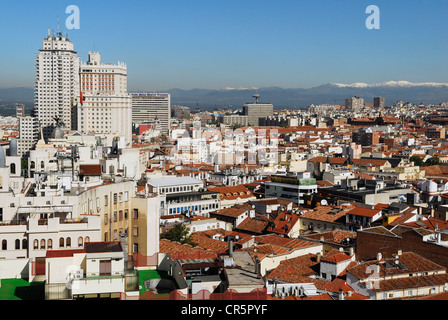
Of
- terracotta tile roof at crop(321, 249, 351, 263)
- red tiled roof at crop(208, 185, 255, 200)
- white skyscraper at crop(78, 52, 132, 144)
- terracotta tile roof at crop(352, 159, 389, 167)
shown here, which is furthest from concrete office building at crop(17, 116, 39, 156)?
terracotta tile roof at crop(321, 249, 351, 263)

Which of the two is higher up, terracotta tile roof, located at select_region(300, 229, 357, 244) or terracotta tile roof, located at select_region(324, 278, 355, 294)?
terracotta tile roof, located at select_region(324, 278, 355, 294)

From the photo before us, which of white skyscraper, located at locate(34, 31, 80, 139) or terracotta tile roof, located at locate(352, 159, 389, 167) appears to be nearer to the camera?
terracotta tile roof, located at locate(352, 159, 389, 167)

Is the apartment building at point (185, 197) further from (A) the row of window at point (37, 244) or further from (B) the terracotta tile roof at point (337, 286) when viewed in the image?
(A) the row of window at point (37, 244)

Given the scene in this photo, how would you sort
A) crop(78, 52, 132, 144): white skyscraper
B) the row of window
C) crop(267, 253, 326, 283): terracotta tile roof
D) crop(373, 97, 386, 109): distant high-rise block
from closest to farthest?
the row of window < crop(267, 253, 326, 283): terracotta tile roof < crop(78, 52, 132, 144): white skyscraper < crop(373, 97, 386, 109): distant high-rise block

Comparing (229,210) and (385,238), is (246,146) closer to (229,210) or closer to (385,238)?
(229,210)

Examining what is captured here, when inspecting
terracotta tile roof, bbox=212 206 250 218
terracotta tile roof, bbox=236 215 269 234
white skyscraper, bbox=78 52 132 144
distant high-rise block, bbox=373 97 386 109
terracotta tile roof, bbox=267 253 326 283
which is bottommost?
terracotta tile roof, bbox=236 215 269 234

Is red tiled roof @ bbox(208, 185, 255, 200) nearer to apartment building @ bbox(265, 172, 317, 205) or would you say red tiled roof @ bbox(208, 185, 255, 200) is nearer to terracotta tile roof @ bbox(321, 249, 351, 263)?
apartment building @ bbox(265, 172, 317, 205)

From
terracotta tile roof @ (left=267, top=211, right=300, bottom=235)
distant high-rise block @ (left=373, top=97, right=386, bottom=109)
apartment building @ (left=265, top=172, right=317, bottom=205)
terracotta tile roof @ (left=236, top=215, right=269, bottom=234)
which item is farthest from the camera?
distant high-rise block @ (left=373, top=97, right=386, bottom=109)
